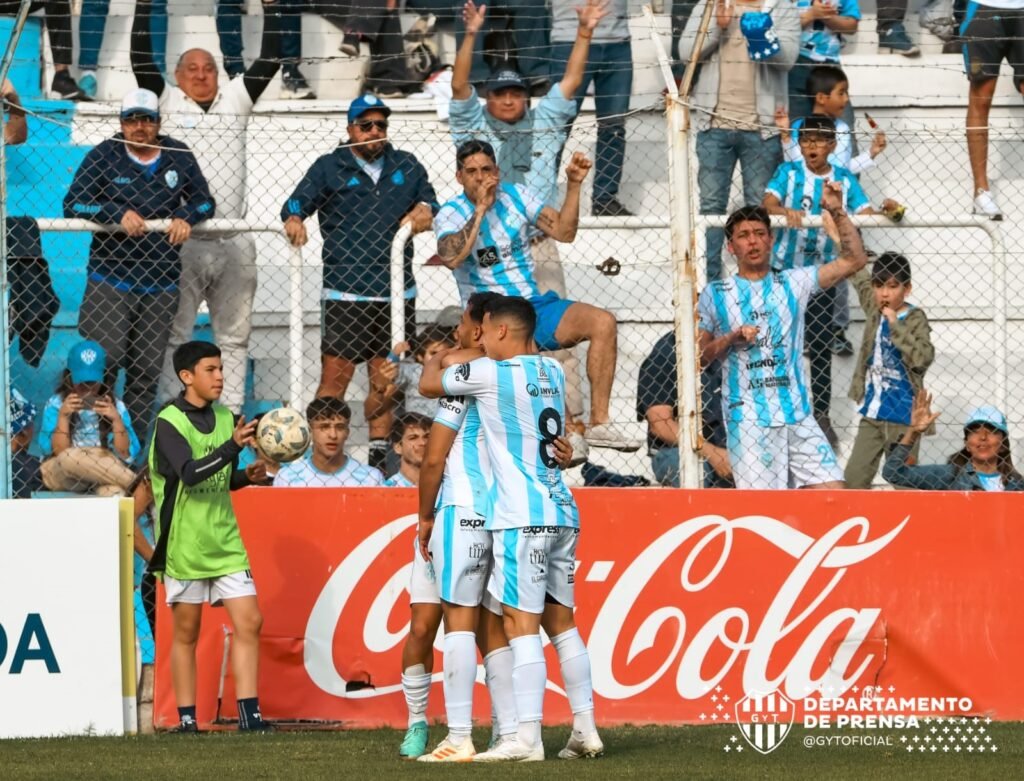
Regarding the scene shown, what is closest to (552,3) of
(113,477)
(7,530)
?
(113,477)

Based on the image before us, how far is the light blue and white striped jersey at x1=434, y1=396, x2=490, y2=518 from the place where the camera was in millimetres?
6734

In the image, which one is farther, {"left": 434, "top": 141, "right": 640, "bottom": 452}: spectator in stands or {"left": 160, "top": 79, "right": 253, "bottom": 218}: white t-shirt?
{"left": 160, "top": 79, "right": 253, "bottom": 218}: white t-shirt

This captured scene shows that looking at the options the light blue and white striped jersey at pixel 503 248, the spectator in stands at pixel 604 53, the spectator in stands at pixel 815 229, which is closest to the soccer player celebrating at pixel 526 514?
the light blue and white striped jersey at pixel 503 248

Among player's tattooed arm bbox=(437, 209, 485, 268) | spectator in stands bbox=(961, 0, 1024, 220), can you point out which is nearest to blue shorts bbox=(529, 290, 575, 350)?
player's tattooed arm bbox=(437, 209, 485, 268)

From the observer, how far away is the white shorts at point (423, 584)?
279 inches

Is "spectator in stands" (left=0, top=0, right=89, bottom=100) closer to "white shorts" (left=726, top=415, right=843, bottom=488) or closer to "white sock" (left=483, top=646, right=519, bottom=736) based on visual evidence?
"white shorts" (left=726, top=415, right=843, bottom=488)

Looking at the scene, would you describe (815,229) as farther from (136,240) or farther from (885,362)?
(136,240)

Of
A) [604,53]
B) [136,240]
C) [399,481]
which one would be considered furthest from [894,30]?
[136,240]

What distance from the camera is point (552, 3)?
11.6m

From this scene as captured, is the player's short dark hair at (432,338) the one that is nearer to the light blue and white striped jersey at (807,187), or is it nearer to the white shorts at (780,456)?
the white shorts at (780,456)

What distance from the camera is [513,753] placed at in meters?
6.57

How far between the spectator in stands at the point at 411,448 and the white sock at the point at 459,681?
2.49m

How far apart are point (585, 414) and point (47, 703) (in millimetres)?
3481

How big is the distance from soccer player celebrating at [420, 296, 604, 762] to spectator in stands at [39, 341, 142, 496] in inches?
120
